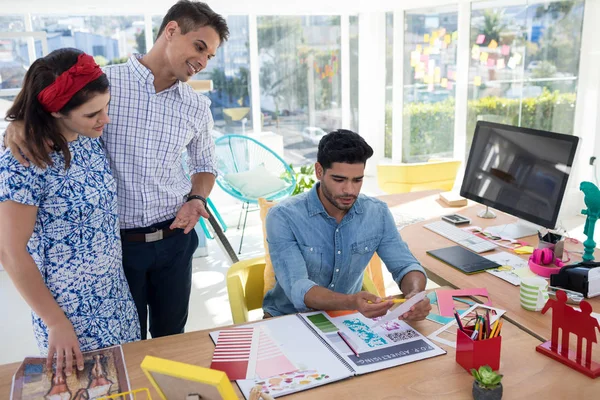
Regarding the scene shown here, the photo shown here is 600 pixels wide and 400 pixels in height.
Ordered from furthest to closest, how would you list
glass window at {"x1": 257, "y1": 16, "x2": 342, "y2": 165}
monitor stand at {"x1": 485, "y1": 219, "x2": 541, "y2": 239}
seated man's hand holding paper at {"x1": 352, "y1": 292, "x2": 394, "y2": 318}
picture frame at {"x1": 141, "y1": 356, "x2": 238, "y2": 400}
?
1. glass window at {"x1": 257, "y1": 16, "x2": 342, "y2": 165}
2. monitor stand at {"x1": 485, "y1": 219, "x2": 541, "y2": 239}
3. seated man's hand holding paper at {"x1": 352, "y1": 292, "x2": 394, "y2": 318}
4. picture frame at {"x1": 141, "y1": 356, "x2": 238, "y2": 400}

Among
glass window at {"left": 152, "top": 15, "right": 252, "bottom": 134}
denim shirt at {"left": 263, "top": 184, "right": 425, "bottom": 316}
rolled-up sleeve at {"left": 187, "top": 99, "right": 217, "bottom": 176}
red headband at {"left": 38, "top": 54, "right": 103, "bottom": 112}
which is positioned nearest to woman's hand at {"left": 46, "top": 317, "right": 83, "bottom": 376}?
red headband at {"left": 38, "top": 54, "right": 103, "bottom": 112}

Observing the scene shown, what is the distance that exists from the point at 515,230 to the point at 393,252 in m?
0.90

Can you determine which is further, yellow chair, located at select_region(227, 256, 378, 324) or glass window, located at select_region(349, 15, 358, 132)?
glass window, located at select_region(349, 15, 358, 132)

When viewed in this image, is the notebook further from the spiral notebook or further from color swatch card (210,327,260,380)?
color swatch card (210,327,260,380)

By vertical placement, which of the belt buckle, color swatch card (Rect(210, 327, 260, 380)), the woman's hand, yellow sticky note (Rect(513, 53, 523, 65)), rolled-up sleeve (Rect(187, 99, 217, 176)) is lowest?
color swatch card (Rect(210, 327, 260, 380))

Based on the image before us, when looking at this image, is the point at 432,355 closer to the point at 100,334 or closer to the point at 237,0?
the point at 100,334

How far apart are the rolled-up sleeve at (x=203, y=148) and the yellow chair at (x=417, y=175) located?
2.52 meters

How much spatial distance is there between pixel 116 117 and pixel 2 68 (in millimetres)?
4082

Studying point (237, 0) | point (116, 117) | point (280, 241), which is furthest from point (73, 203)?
point (237, 0)

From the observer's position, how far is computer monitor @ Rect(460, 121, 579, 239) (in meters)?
2.40

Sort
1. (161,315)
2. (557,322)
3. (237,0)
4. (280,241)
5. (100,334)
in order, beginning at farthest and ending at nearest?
(237,0)
(161,315)
(280,241)
(100,334)
(557,322)

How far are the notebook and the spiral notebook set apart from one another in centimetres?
60

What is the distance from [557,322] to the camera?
60.7 inches

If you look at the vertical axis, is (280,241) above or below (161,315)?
above
